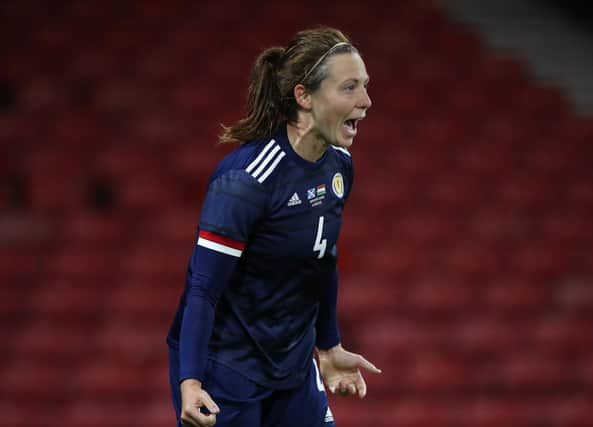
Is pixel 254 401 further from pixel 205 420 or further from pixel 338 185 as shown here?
pixel 338 185

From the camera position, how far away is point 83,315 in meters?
4.59

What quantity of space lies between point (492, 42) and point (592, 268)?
2391 mm

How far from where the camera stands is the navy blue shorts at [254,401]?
1.90 meters

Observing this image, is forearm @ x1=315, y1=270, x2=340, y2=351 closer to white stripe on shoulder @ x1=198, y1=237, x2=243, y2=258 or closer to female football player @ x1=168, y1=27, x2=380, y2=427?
female football player @ x1=168, y1=27, x2=380, y2=427

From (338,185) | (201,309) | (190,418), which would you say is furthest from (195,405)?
(338,185)

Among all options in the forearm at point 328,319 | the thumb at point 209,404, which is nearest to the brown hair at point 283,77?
the forearm at point 328,319

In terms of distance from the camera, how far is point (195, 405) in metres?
1.73

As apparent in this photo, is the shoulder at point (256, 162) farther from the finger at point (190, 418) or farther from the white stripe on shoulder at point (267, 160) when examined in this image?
the finger at point (190, 418)

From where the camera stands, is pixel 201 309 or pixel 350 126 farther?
pixel 350 126

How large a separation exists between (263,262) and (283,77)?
1.24 ft

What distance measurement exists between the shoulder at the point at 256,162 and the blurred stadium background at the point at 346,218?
2717 millimetres

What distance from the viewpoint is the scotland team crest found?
1.97 meters

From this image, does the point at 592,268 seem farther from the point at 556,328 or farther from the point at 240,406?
the point at 240,406

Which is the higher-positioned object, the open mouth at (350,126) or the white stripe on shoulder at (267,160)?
the open mouth at (350,126)
